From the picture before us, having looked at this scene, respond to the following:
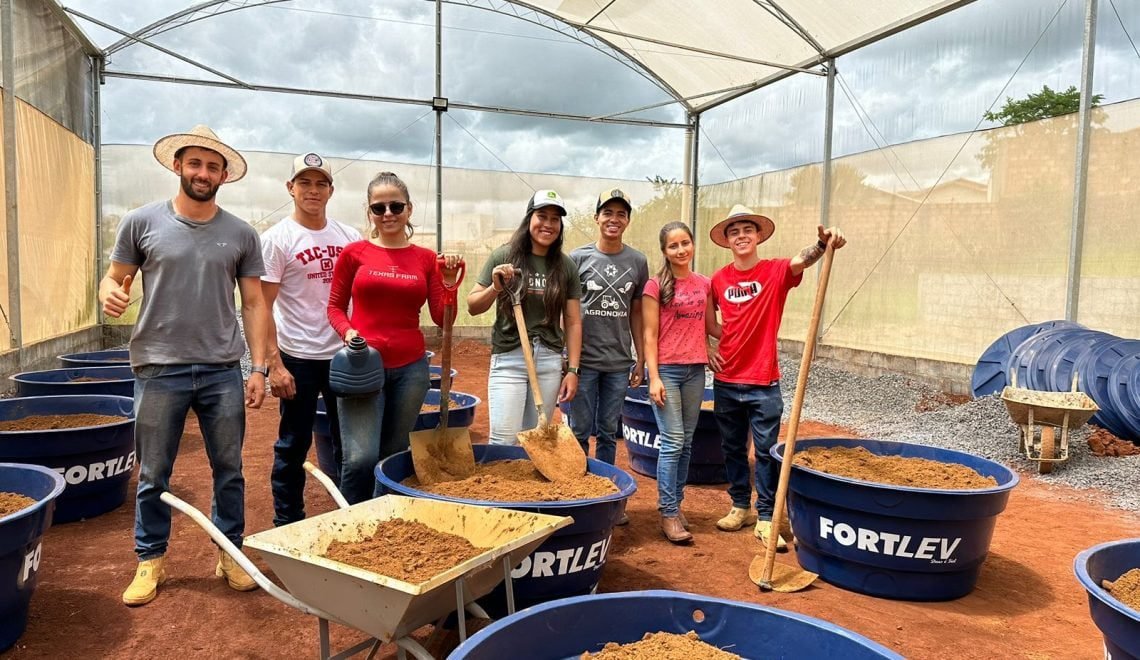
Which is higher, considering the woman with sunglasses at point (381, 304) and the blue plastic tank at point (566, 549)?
the woman with sunglasses at point (381, 304)

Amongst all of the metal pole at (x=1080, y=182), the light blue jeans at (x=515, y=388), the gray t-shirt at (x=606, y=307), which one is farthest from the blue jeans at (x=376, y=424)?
the metal pole at (x=1080, y=182)

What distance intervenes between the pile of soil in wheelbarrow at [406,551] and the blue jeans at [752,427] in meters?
1.83

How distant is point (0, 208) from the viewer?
6281 mm

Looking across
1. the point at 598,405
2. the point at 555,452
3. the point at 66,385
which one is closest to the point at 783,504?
the point at 555,452

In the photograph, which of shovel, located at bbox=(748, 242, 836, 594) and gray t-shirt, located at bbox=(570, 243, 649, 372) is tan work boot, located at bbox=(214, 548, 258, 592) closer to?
gray t-shirt, located at bbox=(570, 243, 649, 372)

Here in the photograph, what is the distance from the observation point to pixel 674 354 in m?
3.60

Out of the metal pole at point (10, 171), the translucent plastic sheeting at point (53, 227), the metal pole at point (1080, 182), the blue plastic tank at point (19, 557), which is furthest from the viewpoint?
the translucent plastic sheeting at point (53, 227)

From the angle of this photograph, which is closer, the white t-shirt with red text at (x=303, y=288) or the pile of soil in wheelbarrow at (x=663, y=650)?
the pile of soil in wheelbarrow at (x=663, y=650)

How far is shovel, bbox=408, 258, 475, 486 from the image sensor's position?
298 centimetres

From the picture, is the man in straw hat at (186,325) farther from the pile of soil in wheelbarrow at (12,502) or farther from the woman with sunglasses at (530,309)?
the woman with sunglasses at (530,309)

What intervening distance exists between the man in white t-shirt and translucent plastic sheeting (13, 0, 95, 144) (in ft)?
18.2

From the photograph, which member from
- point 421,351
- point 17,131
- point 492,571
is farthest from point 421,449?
point 17,131

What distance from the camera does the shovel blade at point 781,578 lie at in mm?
3088

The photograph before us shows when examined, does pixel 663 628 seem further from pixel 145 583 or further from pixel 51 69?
pixel 51 69
